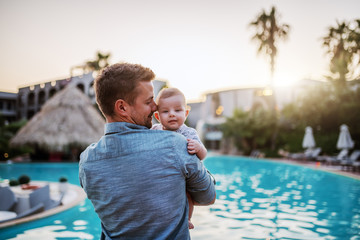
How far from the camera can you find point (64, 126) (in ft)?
66.5

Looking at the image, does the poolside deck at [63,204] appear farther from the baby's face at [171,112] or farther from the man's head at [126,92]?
the man's head at [126,92]

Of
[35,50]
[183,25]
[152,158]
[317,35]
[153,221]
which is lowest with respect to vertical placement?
[153,221]

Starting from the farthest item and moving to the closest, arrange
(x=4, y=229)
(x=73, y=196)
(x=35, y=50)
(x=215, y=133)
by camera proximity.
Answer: (x=215, y=133) → (x=35, y=50) → (x=73, y=196) → (x=4, y=229)

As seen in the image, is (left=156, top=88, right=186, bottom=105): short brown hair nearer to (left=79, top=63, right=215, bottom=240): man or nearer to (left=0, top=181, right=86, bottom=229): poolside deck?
(left=79, top=63, right=215, bottom=240): man

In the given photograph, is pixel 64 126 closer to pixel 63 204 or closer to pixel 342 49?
pixel 63 204

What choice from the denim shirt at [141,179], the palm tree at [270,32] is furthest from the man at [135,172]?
the palm tree at [270,32]

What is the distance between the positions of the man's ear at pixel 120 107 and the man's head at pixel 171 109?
2.02ft

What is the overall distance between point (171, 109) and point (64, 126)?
20.0m

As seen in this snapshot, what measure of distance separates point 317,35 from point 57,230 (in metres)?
27.6

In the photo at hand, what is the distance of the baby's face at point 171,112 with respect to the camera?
6.66ft

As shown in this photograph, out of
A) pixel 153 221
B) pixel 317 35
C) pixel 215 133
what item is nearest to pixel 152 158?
pixel 153 221

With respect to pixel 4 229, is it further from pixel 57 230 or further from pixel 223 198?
pixel 223 198

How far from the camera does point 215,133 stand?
132 ft

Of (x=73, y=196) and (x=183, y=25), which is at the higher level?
(x=183, y=25)
